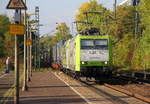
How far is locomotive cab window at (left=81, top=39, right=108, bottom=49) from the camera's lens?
3011cm

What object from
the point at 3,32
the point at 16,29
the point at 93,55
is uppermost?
the point at 3,32

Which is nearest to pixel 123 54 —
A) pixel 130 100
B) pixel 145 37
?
pixel 145 37

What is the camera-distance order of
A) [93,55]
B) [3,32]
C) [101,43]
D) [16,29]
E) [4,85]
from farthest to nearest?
[3,32]
[101,43]
[93,55]
[4,85]
[16,29]

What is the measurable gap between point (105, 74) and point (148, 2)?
2930 centimetres

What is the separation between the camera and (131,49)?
220 feet

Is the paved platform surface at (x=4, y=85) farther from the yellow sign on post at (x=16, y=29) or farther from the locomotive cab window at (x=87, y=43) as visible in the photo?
the yellow sign on post at (x=16, y=29)

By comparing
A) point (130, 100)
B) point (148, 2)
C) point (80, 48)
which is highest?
point (148, 2)

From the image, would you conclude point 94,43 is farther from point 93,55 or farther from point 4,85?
point 4,85

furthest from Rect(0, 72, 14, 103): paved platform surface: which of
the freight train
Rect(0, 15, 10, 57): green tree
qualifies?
Rect(0, 15, 10, 57): green tree

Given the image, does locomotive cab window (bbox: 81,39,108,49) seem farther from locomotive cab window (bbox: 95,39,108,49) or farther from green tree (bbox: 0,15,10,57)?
green tree (bbox: 0,15,10,57)

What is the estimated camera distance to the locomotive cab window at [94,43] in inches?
1185

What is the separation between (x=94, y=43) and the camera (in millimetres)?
30250

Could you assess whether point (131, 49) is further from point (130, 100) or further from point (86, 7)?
point (130, 100)

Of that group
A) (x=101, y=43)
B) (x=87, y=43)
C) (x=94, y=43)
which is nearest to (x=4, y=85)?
(x=87, y=43)
